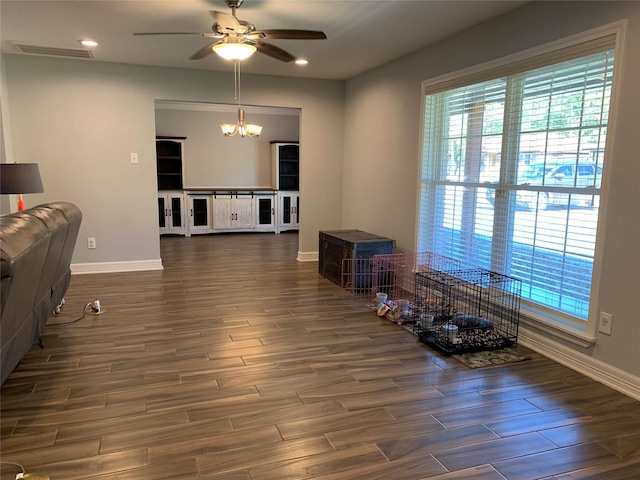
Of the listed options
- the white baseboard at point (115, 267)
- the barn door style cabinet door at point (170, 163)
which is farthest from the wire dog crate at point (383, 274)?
the barn door style cabinet door at point (170, 163)

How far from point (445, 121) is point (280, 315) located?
89.6 inches

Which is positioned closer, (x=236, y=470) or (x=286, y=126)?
(x=236, y=470)

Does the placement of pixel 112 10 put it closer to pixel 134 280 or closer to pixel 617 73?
pixel 134 280

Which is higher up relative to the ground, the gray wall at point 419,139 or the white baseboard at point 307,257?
the gray wall at point 419,139

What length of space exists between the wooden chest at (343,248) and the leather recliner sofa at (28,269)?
2.59m

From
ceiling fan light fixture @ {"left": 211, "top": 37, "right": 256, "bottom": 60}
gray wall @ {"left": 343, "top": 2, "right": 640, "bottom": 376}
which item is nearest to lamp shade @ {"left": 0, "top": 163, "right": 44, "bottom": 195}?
ceiling fan light fixture @ {"left": 211, "top": 37, "right": 256, "bottom": 60}

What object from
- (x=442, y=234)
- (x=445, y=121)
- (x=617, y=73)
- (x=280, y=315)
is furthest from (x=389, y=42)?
(x=280, y=315)

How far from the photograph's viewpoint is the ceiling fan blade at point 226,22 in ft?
9.18

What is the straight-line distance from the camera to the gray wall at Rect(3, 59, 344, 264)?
498 centimetres

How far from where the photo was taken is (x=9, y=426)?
2.19 metres

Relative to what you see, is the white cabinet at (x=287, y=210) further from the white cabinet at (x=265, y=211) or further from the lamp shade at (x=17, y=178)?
the lamp shade at (x=17, y=178)

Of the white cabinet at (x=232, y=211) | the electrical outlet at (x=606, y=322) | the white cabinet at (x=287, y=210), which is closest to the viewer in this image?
the electrical outlet at (x=606, y=322)

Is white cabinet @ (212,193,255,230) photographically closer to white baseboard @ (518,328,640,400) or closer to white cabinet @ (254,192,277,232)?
white cabinet @ (254,192,277,232)

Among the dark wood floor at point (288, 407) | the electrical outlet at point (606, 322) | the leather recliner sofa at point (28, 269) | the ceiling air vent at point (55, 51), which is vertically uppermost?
the ceiling air vent at point (55, 51)
